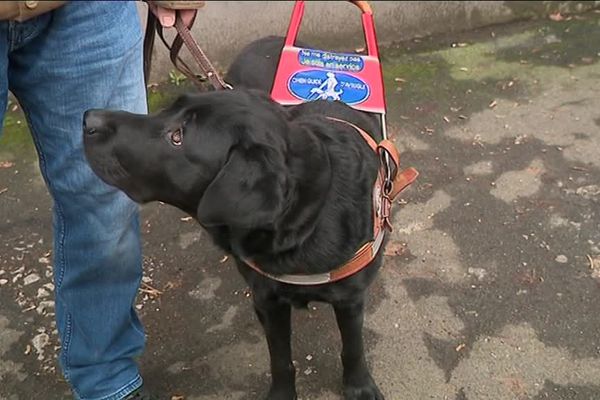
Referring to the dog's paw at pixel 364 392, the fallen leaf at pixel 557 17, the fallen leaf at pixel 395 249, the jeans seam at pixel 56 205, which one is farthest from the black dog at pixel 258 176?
the fallen leaf at pixel 557 17

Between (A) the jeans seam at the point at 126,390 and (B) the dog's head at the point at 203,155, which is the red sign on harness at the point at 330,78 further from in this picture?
(A) the jeans seam at the point at 126,390

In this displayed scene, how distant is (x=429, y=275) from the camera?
299 cm

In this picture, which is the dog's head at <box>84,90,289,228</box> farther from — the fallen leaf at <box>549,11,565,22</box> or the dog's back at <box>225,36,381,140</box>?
the fallen leaf at <box>549,11,565,22</box>

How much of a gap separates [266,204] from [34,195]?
2228mm

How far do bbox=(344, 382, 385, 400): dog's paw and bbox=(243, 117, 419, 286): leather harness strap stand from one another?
545 mm

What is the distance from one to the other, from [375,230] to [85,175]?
2.72 ft

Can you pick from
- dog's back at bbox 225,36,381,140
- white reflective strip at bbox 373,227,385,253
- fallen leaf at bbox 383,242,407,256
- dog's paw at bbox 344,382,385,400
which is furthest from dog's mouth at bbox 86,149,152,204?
fallen leaf at bbox 383,242,407,256

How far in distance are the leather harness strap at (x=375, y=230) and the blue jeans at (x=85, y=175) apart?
16.8 inches

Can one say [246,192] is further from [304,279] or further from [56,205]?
[56,205]

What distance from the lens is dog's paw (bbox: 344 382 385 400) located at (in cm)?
246

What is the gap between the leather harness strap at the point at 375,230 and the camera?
2059 mm

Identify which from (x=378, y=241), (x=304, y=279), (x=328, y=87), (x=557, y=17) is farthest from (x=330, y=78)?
(x=557, y=17)

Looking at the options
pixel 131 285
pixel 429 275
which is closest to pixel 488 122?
pixel 429 275

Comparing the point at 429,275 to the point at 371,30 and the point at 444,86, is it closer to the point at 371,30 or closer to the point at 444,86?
the point at 371,30
